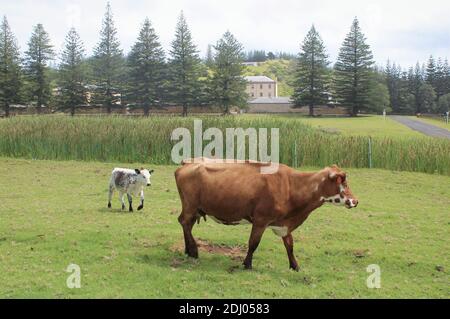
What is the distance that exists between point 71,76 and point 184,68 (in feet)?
41.1

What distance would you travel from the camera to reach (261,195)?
23.8 feet

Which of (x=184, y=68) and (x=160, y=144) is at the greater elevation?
(x=184, y=68)

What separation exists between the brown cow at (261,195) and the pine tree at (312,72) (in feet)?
191

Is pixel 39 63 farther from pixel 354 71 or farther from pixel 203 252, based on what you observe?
pixel 203 252

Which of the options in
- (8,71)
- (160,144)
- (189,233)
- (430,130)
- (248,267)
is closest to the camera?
(248,267)

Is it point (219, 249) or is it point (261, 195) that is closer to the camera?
point (261, 195)

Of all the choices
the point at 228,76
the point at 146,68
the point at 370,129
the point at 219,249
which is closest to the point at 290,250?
the point at 219,249

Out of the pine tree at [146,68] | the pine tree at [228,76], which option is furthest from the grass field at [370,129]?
the pine tree at [146,68]

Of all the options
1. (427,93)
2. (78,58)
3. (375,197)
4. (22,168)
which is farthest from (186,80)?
(375,197)

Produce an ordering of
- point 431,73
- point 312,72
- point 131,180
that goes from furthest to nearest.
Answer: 1. point 431,73
2. point 312,72
3. point 131,180

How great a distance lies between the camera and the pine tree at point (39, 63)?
5794 cm

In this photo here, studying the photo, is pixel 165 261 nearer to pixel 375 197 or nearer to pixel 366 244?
pixel 366 244

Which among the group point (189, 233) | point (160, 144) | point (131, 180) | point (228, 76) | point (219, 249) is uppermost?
point (228, 76)

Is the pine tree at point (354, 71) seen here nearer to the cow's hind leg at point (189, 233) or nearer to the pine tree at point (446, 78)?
the pine tree at point (446, 78)
